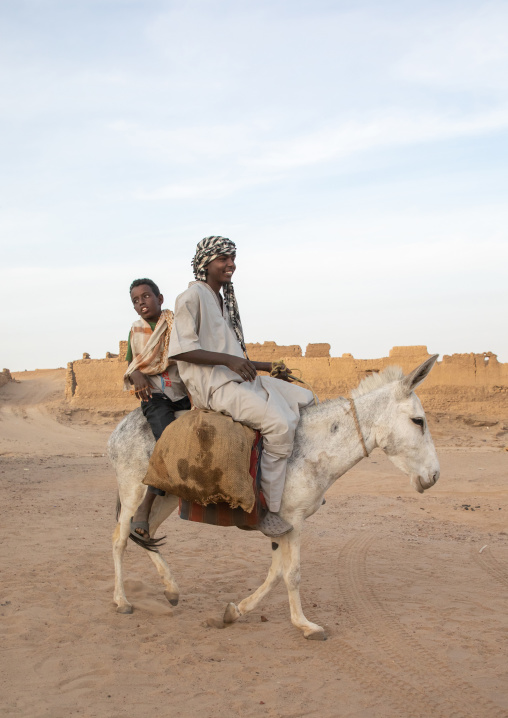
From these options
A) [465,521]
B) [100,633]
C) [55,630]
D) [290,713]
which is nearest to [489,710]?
[290,713]

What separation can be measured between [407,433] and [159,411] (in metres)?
1.85

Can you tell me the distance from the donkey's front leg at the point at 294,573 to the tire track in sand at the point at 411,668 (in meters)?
0.42

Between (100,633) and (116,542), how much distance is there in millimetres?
796

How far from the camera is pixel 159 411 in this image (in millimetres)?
4762

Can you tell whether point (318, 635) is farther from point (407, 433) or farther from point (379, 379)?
point (379, 379)

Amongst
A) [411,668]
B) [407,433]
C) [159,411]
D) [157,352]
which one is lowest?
[411,668]

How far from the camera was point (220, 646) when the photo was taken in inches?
172

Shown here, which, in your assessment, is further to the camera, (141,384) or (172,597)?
(172,597)

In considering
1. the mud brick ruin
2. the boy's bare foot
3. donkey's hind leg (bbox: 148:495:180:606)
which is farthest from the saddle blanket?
the mud brick ruin

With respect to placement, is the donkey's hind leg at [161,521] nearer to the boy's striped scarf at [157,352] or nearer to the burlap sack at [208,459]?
the burlap sack at [208,459]

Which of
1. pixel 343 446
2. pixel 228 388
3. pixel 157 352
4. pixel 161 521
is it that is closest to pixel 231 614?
pixel 161 521

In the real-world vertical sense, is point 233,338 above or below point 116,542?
above

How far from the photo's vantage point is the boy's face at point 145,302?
5051mm

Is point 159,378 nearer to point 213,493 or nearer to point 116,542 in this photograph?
point 213,493
